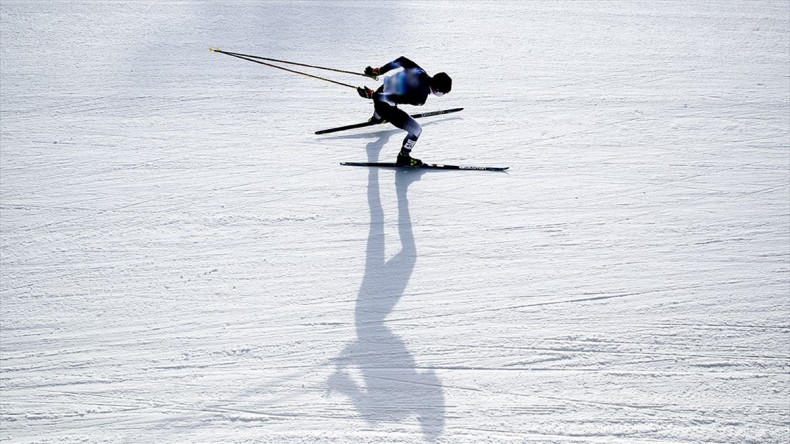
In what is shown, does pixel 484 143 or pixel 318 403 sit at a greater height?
pixel 484 143

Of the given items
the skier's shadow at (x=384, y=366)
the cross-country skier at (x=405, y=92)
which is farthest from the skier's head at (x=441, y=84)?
the skier's shadow at (x=384, y=366)

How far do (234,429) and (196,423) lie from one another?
21cm

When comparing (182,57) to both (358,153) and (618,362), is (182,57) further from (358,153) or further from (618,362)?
(618,362)

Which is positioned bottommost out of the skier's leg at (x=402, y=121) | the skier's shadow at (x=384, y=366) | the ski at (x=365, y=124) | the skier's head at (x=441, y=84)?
the skier's shadow at (x=384, y=366)

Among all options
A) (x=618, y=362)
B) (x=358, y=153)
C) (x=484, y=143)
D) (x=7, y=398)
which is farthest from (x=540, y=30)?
(x=7, y=398)

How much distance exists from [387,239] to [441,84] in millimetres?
1161

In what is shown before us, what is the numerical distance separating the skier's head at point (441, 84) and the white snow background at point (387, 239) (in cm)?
72

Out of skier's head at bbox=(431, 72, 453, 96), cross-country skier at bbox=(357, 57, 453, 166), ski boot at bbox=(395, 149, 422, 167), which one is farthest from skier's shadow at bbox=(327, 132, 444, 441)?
skier's head at bbox=(431, 72, 453, 96)

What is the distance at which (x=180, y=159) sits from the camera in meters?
5.04

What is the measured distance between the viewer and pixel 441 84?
4.52 metres

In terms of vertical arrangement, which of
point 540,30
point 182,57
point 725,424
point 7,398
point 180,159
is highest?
point 540,30

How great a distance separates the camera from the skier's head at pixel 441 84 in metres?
4.50

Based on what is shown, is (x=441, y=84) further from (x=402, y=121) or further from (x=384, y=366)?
(x=384, y=366)

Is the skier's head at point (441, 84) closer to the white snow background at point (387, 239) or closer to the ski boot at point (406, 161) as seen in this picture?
the ski boot at point (406, 161)
